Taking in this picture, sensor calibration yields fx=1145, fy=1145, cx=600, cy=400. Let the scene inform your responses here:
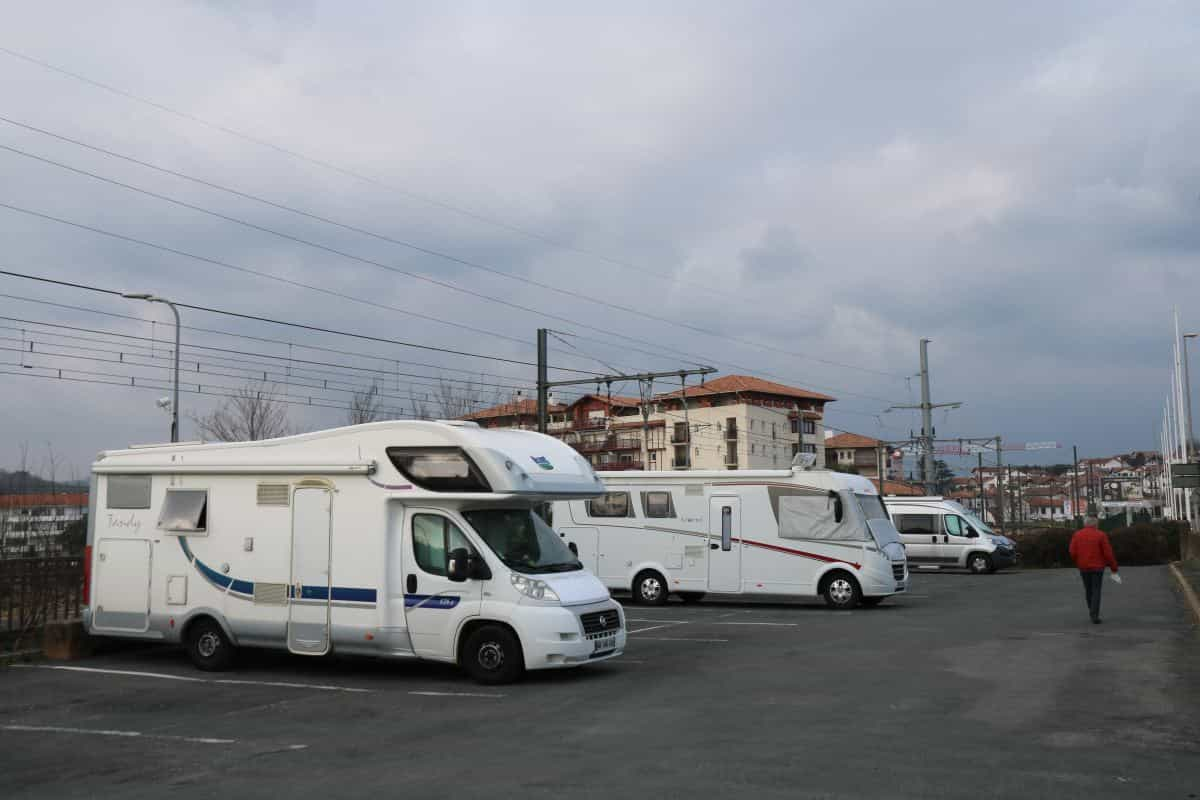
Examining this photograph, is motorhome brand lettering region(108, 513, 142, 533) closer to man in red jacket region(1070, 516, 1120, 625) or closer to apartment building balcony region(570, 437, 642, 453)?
man in red jacket region(1070, 516, 1120, 625)

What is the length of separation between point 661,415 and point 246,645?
8685 centimetres

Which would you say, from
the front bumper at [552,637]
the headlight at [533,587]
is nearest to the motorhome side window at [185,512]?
the headlight at [533,587]

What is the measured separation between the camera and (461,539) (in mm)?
12508

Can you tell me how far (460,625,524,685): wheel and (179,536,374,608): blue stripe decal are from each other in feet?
1.54

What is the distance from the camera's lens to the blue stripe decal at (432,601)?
12.3 metres

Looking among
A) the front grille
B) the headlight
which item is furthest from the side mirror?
the front grille

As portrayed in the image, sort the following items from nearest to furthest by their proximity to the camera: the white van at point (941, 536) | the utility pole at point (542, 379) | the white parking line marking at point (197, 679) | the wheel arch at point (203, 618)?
the white parking line marking at point (197, 679) → the wheel arch at point (203, 618) → the utility pole at point (542, 379) → the white van at point (941, 536)

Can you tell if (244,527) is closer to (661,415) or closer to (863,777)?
(863,777)

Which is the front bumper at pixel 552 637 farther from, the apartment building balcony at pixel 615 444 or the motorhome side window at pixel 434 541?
the apartment building balcony at pixel 615 444

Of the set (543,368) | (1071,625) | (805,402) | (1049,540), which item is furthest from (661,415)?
(1071,625)

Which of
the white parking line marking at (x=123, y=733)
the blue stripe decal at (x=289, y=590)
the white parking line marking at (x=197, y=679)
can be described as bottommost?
the white parking line marking at (x=123, y=733)

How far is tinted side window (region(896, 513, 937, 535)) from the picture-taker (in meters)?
37.8

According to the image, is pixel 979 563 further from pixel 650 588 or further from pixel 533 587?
pixel 533 587

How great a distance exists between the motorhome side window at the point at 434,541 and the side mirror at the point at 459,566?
0.59ft
